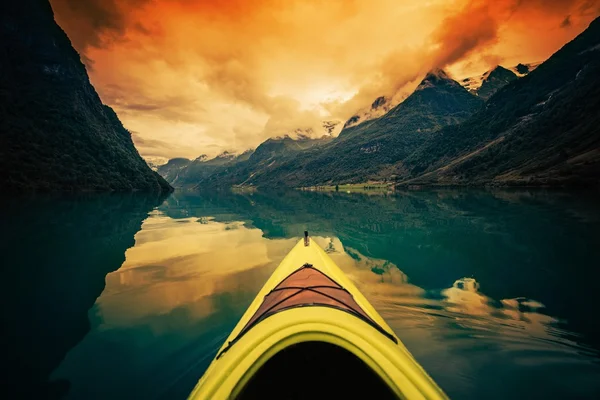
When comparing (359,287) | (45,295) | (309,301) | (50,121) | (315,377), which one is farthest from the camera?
(50,121)

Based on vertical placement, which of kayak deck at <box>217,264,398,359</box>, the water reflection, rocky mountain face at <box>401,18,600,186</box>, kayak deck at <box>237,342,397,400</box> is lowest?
the water reflection

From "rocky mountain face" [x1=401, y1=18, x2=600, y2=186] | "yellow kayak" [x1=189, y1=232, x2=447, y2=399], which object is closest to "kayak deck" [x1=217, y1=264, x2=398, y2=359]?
"yellow kayak" [x1=189, y1=232, x2=447, y2=399]

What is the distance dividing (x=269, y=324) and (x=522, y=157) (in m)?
157

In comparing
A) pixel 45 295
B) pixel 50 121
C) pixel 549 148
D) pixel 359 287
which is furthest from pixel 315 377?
pixel 50 121

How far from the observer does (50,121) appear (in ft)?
431

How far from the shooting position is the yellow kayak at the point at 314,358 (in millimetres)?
3334

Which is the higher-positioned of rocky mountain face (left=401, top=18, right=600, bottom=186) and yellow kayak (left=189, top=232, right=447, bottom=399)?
rocky mountain face (left=401, top=18, right=600, bottom=186)

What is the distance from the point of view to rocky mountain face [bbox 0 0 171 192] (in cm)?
9838

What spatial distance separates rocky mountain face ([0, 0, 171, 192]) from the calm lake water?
9437cm

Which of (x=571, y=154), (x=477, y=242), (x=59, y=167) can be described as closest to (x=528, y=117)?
(x=571, y=154)

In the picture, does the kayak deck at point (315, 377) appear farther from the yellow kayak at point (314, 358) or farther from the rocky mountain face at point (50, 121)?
the rocky mountain face at point (50, 121)

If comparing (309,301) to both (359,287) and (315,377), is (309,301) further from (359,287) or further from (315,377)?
(359,287)

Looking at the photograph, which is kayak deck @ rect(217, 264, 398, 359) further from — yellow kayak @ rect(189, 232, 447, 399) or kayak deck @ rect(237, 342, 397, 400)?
kayak deck @ rect(237, 342, 397, 400)

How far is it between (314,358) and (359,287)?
6.61 m
